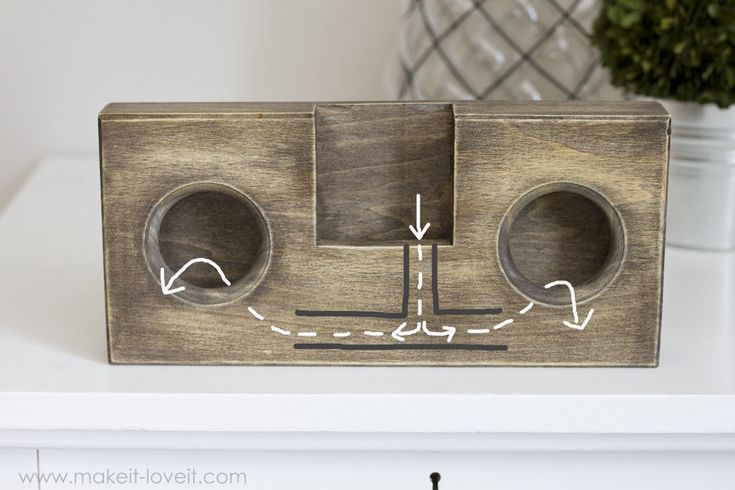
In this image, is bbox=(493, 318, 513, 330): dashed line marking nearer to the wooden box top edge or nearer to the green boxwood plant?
the wooden box top edge

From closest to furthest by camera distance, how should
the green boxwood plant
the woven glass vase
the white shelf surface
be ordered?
the white shelf surface < the green boxwood plant < the woven glass vase

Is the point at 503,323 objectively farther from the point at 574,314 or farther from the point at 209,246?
the point at 209,246

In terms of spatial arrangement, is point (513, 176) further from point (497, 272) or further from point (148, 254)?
point (148, 254)

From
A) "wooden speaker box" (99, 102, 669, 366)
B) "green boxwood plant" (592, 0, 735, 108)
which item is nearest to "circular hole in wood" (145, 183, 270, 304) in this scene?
"wooden speaker box" (99, 102, 669, 366)

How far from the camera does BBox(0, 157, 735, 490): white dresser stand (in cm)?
65

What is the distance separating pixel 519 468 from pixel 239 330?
0.65 feet

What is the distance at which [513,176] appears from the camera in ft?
2.17

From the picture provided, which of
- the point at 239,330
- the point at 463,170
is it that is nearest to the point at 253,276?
the point at 239,330

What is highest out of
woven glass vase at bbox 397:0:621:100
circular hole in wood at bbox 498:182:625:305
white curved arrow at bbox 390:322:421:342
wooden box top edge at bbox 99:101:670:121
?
woven glass vase at bbox 397:0:621:100

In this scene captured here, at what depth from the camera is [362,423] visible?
65cm

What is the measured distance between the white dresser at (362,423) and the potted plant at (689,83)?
0.72ft

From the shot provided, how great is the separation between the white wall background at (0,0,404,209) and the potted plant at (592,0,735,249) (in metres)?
0.32

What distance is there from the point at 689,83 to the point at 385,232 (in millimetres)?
336

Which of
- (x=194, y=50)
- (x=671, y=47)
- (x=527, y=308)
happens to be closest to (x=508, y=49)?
(x=671, y=47)
